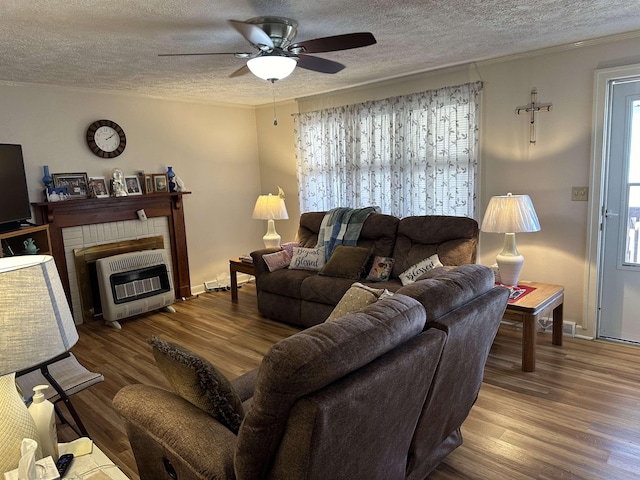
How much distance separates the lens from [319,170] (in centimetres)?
532

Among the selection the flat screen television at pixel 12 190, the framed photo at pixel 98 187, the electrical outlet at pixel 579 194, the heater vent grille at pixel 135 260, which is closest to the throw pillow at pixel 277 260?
the heater vent grille at pixel 135 260

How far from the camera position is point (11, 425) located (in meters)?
1.20

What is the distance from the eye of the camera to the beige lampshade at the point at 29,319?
108 centimetres

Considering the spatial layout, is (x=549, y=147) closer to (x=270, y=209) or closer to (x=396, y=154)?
(x=396, y=154)

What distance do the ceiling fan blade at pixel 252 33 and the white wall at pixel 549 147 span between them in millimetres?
2267

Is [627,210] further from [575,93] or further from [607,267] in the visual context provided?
[575,93]

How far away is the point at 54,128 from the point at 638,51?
5092 millimetres

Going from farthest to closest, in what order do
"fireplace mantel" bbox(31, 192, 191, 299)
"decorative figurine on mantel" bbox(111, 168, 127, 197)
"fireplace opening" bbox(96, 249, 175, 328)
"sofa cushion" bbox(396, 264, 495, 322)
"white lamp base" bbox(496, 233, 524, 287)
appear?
"decorative figurine on mantel" bbox(111, 168, 127, 197)
"fireplace opening" bbox(96, 249, 175, 328)
"fireplace mantel" bbox(31, 192, 191, 299)
"white lamp base" bbox(496, 233, 524, 287)
"sofa cushion" bbox(396, 264, 495, 322)

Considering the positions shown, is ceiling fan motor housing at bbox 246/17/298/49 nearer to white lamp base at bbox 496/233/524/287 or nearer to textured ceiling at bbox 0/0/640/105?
textured ceiling at bbox 0/0/640/105

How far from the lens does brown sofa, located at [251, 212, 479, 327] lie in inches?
142

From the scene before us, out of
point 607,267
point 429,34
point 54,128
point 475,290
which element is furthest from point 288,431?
point 54,128

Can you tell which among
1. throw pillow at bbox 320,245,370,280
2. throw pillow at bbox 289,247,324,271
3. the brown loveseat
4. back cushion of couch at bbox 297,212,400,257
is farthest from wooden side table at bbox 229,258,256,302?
the brown loveseat

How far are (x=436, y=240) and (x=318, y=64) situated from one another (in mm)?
1787

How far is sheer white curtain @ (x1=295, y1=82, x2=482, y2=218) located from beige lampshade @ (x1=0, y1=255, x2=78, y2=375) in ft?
12.0
